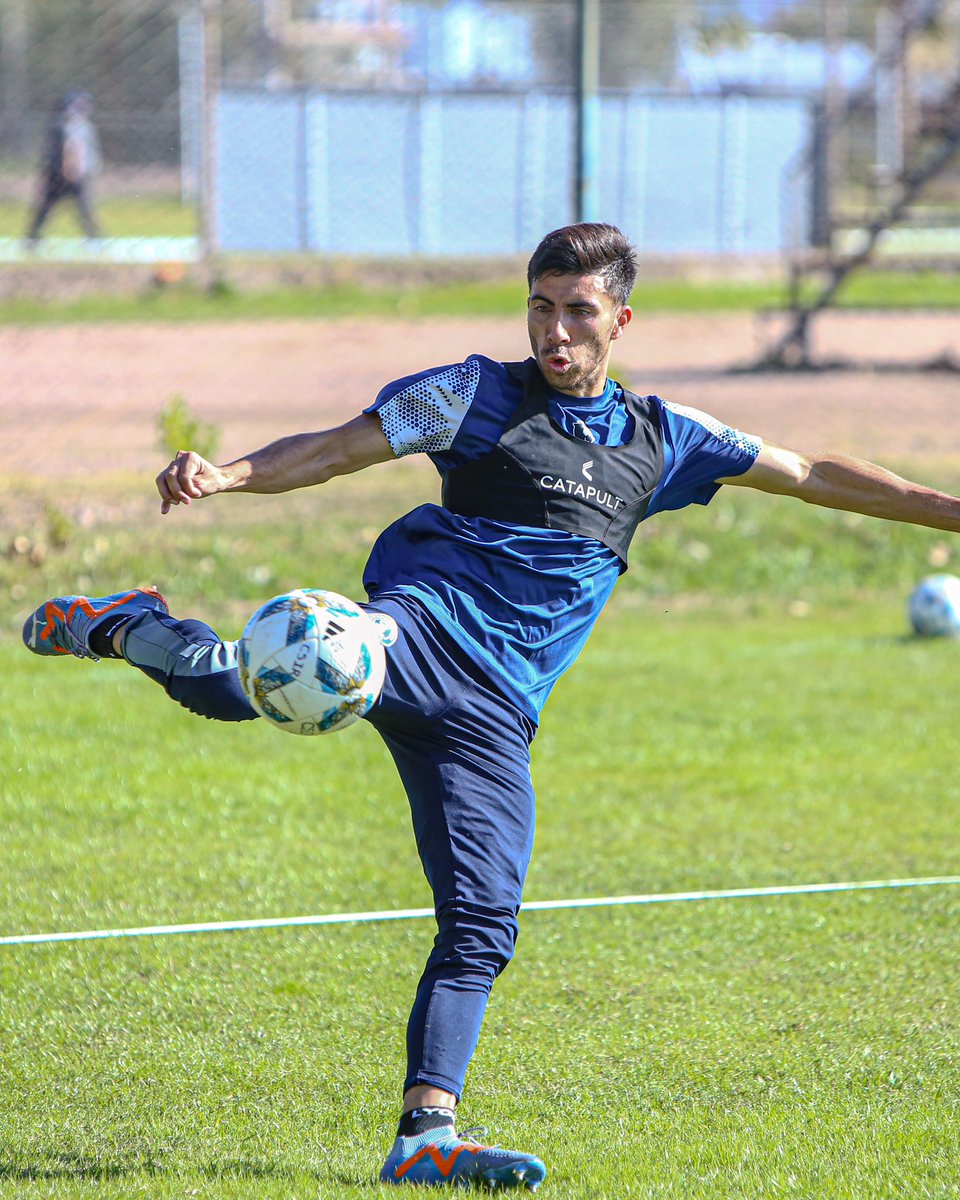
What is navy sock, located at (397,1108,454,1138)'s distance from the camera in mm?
3363

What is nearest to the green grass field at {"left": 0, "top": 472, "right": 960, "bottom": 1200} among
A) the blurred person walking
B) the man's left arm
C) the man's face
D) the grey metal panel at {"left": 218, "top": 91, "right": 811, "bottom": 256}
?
the man's left arm

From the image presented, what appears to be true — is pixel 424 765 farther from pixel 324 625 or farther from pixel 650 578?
pixel 650 578

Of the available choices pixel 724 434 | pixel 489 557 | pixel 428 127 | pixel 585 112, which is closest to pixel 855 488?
pixel 724 434

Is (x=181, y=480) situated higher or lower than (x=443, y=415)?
lower

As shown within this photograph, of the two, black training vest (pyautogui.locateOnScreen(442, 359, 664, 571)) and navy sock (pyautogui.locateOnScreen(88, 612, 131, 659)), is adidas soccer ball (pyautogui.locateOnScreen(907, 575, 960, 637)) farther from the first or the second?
navy sock (pyautogui.locateOnScreen(88, 612, 131, 659))

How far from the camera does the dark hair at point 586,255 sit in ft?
12.5

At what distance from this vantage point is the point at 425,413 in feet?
12.3

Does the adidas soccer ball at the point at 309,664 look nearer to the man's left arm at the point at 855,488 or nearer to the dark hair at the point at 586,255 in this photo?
the dark hair at the point at 586,255

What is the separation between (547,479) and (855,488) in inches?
33.4

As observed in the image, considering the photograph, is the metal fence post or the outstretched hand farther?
the metal fence post

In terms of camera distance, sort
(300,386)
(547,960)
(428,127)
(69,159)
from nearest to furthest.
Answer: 1. (547,960)
2. (300,386)
3. (69,159)
4. (428,127)

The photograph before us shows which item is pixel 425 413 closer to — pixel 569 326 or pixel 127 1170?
pixel 569 326

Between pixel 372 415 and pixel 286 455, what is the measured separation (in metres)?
0.21

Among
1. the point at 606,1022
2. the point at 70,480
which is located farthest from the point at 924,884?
the point at 70,480
